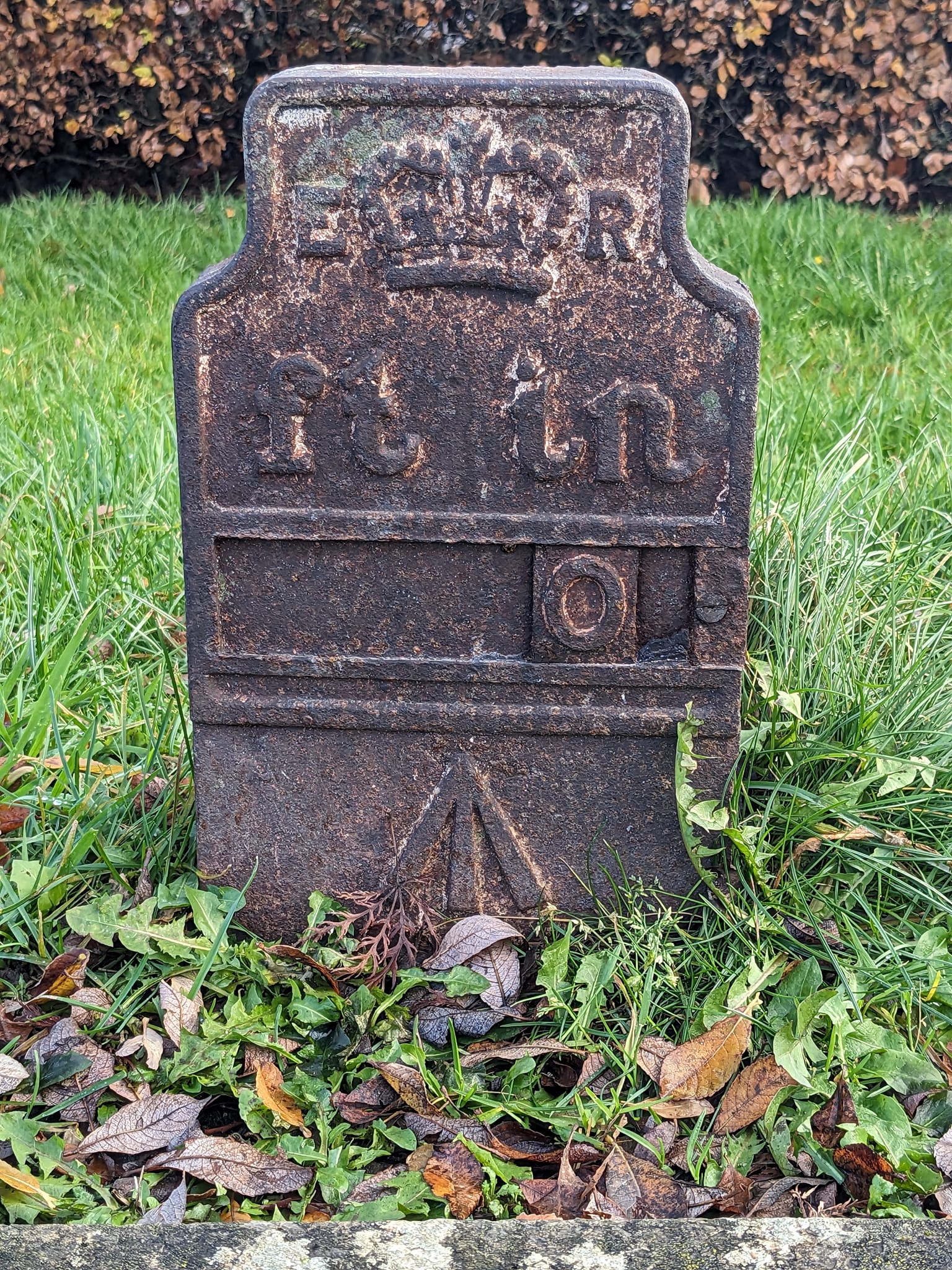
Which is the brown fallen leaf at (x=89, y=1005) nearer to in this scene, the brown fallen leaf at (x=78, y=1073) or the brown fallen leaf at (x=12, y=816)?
the brown fallen leaf at (x=78, y=1073)

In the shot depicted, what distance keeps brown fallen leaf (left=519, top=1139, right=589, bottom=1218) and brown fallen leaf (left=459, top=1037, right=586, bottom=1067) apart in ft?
0.53

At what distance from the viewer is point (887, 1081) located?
165 centimetres

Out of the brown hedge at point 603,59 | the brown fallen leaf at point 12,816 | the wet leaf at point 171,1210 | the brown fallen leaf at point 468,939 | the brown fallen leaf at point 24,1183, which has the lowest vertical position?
the wet leaf at point 171,1210

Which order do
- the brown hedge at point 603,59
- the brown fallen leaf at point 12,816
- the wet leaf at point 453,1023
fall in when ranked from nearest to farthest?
1. the wet leaf at point 453,1023
2. the brown fallen leaf at point 12,816
3. the brown hedge at point 603,59

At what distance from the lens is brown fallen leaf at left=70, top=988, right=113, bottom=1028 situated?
1772 millimetres

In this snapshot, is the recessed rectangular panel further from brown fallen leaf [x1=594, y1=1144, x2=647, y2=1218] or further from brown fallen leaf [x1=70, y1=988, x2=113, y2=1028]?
brown fallen leaf [x1=594, y1=1144, x2=647, y2=1218]

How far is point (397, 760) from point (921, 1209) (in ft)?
2.88

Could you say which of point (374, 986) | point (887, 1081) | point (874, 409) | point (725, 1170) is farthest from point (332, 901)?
point (874, 409)

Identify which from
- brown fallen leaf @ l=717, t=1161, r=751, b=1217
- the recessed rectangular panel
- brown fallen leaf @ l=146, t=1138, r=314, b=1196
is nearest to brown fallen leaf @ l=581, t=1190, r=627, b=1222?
brown fallen leaf @ l=717, t=1161, r=751, b=1217

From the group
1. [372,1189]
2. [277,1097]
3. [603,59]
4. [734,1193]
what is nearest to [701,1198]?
[734,1193]

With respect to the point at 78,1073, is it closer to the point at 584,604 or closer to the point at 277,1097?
the point at 277,1097

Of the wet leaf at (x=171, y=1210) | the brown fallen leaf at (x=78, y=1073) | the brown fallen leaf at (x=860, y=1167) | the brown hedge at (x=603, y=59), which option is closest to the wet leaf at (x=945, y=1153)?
the brown fallen leaf at (x=860, y=1167)

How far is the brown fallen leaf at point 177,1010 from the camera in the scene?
1.74 metres

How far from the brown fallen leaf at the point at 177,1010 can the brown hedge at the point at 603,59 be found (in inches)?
187
